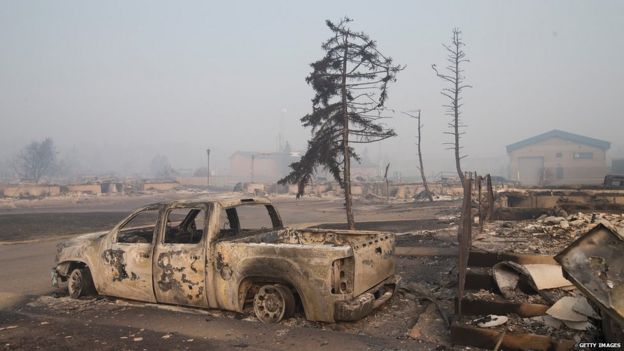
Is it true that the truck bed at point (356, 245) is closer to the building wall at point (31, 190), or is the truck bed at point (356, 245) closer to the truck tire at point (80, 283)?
the truck tire at point (80, 283)

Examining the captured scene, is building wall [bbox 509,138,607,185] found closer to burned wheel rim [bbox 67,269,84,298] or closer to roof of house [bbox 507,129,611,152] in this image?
roof of house [bbox 507,129,611,152]

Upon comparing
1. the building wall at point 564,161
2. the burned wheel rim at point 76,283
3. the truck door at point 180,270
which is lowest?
the burned wheel rim at point 76,283

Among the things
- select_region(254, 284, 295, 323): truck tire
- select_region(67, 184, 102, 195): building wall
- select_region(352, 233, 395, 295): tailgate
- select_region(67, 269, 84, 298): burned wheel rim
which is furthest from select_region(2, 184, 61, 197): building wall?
select_region(352, 233, 395, 295): tailgate

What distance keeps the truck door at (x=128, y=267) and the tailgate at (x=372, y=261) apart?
2.97m

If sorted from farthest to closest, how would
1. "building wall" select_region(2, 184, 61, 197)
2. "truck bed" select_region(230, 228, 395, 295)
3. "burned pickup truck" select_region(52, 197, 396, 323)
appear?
"building wall" select_region(2, 184, 61, 197), "truck bed" select_region(230, 228, 395, 295), "burned pickup truck" select_region(52, 197, 396, 323)

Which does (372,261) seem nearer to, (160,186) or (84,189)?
(84,189)

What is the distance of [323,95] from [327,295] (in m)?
9.99

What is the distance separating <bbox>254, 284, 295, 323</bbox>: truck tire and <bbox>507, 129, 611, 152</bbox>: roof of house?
74059 millimetres

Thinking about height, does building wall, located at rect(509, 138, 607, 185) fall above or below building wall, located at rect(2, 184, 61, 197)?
above

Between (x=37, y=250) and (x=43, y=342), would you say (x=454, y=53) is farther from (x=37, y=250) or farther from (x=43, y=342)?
(x=43, y=342)

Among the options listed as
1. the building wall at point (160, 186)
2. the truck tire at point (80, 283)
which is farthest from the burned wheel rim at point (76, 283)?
the building wall at point (160, 186)

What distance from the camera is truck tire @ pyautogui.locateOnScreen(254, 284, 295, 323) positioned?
18.0 ft

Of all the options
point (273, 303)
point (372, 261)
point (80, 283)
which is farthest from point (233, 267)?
point (80, 283)

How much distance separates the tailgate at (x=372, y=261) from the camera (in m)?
5.48
